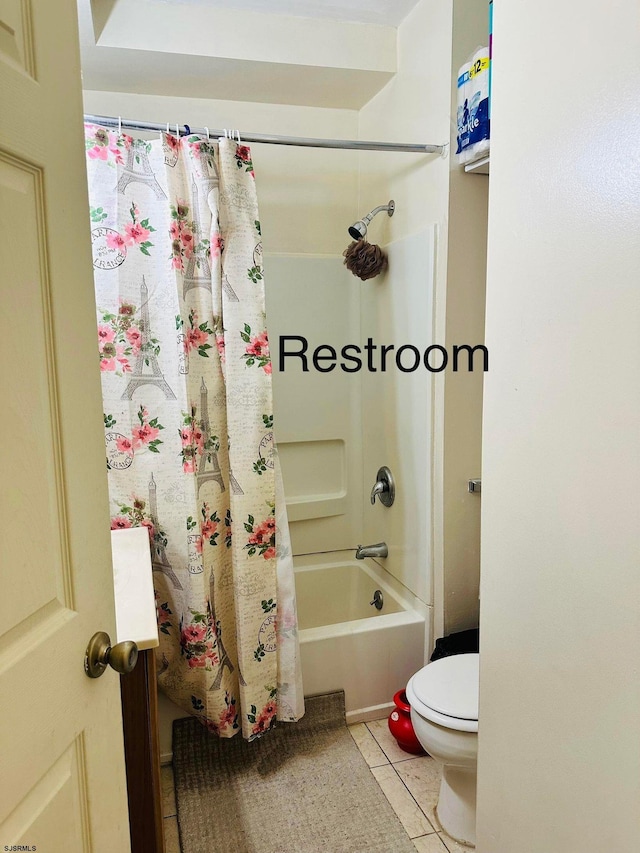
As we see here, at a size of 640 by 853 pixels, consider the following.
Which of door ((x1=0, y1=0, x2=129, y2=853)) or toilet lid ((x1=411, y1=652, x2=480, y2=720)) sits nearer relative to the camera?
door ((x1=0, y1=0, x2=129, y2=853))

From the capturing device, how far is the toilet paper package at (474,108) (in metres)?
1.79

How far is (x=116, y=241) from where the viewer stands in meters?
1.79

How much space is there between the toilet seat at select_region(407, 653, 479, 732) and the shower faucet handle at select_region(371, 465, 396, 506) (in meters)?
0.75

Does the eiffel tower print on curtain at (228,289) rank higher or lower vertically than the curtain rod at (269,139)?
lower

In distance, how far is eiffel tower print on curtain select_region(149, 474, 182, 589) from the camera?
1.87 m

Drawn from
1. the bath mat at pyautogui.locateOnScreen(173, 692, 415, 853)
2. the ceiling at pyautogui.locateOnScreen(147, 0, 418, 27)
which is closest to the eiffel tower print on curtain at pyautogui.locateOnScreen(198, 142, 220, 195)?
the ceiling at pyautogui.locateOnScreen(147, 0, 418, 27)

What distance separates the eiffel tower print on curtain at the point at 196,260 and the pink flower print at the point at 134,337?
0.60 ft

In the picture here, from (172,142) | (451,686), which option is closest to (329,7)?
(172,142)

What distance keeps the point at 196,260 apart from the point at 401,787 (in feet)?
5.60

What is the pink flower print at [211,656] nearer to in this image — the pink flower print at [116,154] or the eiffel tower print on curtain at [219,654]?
the eiffel tower print on curtain at [219,654]

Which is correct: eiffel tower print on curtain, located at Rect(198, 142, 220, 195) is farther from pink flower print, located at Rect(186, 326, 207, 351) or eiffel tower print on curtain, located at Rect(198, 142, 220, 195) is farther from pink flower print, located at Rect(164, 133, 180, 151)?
pink flower print, located at Rect(186, 326, 207, 351)

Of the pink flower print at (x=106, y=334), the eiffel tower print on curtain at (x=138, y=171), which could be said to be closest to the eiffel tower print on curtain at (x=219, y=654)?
the pink flower print at (x=106, y=334)

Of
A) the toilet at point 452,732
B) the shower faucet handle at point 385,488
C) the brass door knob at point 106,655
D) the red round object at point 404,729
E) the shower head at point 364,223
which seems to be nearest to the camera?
the brass door knob at point 106,655

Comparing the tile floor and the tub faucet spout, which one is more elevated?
the tub faucet spout
